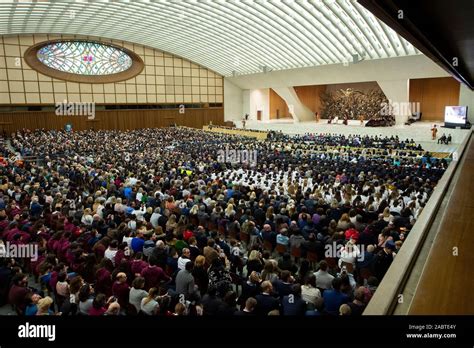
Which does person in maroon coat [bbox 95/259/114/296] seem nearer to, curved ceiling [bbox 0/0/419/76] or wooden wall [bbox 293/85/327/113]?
curved ceiling [bbox 0/0/419/76]

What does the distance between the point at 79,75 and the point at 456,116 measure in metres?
40.6

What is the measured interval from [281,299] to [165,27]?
37658mm

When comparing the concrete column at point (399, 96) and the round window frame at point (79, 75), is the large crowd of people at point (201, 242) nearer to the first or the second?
the concrete column at point (399, 96)

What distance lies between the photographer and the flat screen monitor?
28797 mm

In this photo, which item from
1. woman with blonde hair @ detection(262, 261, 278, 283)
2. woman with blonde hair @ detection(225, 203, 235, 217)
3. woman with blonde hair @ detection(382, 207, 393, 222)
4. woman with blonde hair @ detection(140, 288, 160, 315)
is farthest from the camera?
woman with blonde hair @ detection(225, 203, 235, 217)

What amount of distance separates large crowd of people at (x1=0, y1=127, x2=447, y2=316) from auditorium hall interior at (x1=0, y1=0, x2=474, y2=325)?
0.05 meters

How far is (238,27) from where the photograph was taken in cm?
3459

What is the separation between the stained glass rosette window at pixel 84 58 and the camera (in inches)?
1627

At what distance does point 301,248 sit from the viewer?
802cm

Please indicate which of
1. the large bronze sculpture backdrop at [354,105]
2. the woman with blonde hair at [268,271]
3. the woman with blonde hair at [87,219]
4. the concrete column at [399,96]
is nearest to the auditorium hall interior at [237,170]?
the woman with blonde hair at [268,271]

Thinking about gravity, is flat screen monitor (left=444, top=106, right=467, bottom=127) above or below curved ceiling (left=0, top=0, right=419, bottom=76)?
below

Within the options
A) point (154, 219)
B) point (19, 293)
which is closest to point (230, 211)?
point (154, 219)

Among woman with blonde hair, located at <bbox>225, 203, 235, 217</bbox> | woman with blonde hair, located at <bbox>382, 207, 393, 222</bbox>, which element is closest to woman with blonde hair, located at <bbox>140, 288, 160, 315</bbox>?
woman with blonde hair, located at <bbox>225, 203, 235, 217</bbox>

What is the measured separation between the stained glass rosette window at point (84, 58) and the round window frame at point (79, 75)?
360 millimetres
